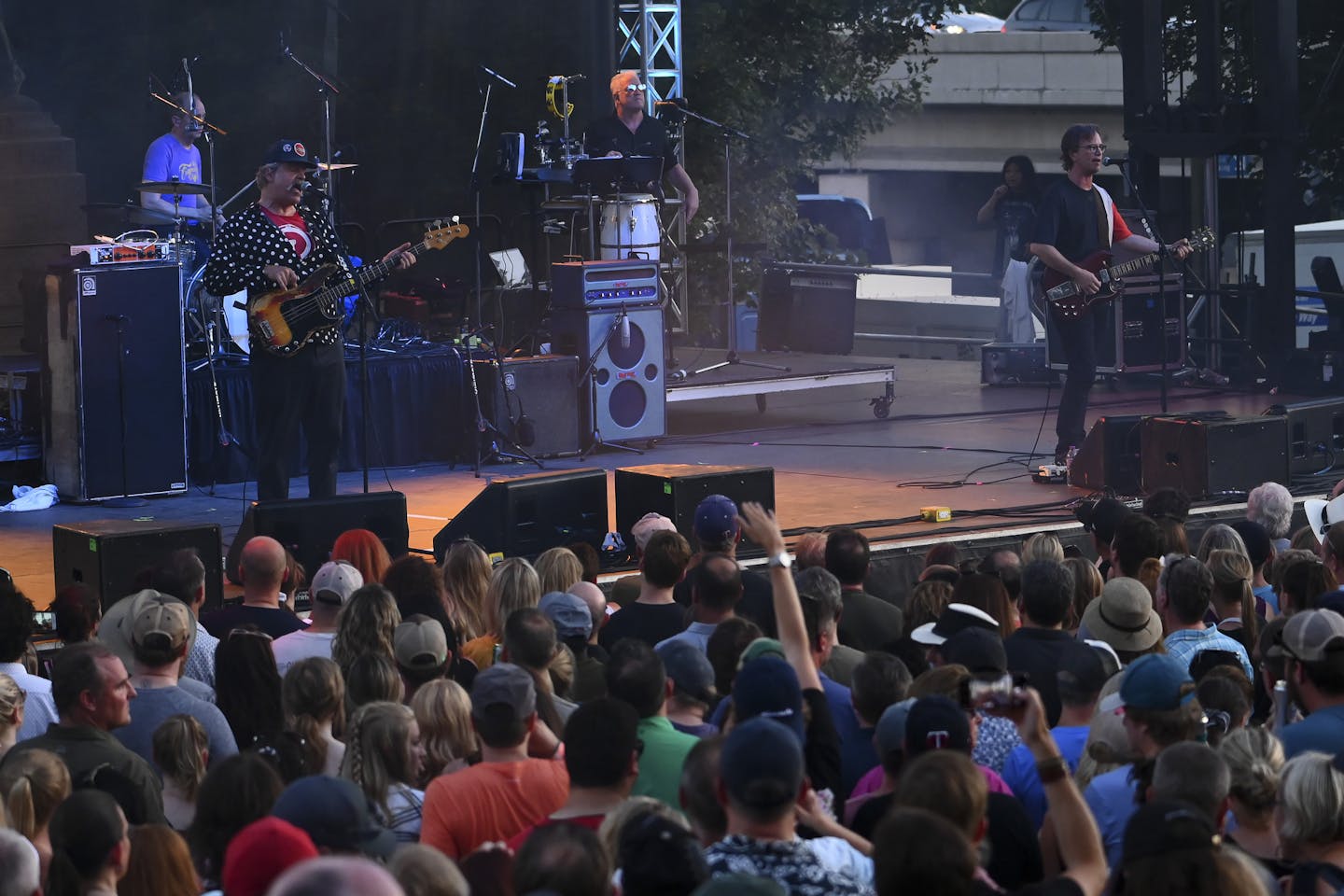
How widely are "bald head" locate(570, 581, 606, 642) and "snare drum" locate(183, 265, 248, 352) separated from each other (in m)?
6.37

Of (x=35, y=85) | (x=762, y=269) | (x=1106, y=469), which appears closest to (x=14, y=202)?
(x=35, y=85)

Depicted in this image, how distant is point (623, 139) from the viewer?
13.3 m

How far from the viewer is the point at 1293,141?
14273 mm

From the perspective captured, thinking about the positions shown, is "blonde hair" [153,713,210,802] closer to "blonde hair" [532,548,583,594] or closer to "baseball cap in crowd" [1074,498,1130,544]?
"blonde hair" [532,548,583,594]

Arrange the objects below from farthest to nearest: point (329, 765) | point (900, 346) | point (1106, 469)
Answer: point (900, 346), point (1106, 469), point (329, 765)

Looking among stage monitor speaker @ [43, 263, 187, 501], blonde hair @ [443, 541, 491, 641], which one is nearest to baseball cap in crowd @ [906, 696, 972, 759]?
blonde hair @ [443, 541, 491, 641]

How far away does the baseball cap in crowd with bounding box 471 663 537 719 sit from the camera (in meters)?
4.18

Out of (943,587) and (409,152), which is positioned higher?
(409,152)

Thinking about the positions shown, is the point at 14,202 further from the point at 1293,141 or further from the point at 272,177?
the point at 1293,141

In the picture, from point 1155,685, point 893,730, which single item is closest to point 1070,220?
point 1155,685

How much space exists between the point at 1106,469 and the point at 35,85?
9719 millimetres

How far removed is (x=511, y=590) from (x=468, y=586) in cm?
65

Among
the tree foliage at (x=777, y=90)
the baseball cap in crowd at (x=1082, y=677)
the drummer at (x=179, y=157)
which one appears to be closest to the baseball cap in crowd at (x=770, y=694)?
the baseball cap in crowd at (x=1082, y=677)

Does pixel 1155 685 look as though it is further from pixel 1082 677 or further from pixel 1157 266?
pixel 1157 266
